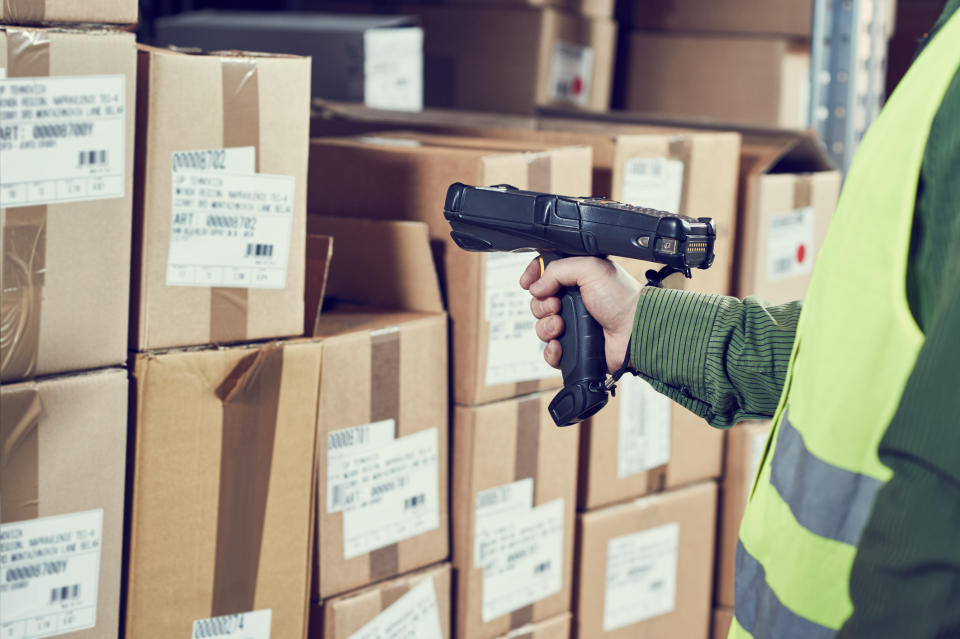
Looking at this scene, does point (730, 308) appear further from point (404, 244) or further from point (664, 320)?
point (404, 244)

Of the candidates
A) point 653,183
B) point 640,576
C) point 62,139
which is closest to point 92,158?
point 62,139

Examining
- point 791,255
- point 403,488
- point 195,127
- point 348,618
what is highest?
point 195,127

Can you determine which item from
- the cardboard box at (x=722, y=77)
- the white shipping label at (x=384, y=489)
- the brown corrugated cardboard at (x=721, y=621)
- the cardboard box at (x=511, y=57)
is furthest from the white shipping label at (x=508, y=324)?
the cardboard box at (x=722, y=77)

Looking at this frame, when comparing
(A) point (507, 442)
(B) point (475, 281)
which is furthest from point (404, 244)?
(A) point (507, 442)

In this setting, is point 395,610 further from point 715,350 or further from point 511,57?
point 511,57

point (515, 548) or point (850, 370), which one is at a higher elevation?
point (850, 370)

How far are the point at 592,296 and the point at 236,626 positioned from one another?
50 centimetres

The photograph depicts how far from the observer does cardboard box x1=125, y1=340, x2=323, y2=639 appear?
1.02 metres

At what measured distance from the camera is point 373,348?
121 centimetres

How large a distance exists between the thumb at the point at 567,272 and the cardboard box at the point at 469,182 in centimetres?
21

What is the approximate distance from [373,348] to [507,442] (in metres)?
0.25

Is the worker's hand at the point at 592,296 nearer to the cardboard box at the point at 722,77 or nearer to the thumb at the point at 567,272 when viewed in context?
the thumb at the point at 567,272

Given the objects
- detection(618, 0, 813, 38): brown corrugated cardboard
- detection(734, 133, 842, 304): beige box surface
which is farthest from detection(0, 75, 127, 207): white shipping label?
detection(618, 0, 813, 38): brown corrugated cardboard

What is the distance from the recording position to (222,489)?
3.50 feet
